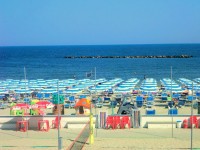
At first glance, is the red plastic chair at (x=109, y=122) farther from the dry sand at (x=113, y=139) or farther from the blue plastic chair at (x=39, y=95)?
the blue plastic chair at (x=39, y=95)

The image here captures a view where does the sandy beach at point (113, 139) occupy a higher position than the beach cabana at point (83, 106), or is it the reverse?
the beach cabana at point (83, 106)

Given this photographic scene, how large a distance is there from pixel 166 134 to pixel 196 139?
1.41 metres

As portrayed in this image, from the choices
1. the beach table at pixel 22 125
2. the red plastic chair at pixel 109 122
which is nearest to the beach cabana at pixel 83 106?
the red plastic chair at pixel 109 122

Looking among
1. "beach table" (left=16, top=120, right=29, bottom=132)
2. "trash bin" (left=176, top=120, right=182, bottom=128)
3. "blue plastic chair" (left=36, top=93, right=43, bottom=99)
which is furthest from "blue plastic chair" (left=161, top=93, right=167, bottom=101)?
"beach table" (left=16, top=120, right=29, bottom=132)

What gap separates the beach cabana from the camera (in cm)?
1911

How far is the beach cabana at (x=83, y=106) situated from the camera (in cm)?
1911

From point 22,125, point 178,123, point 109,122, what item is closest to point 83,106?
point 109,122

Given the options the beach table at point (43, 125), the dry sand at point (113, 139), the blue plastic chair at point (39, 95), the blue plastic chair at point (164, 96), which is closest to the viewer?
the dry sand at point (113, 139)

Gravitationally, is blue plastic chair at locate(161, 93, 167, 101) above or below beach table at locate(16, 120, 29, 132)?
above

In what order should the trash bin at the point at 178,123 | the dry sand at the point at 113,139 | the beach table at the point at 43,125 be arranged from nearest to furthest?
the dry sand at the point at 113,139 → the trash bin at the point at 178,123 → the beach table at the point at 43,125

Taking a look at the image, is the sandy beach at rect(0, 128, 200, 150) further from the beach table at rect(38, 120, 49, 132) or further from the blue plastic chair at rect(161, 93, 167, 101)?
the blue plastic chair at rect(161, 93, 167, 101)

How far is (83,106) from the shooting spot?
63.0ft

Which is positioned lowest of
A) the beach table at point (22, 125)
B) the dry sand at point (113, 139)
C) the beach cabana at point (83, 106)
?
the dry sand at point (113, 139)

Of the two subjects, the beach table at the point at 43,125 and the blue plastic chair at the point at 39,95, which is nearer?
the beach table at the point at 43,125
